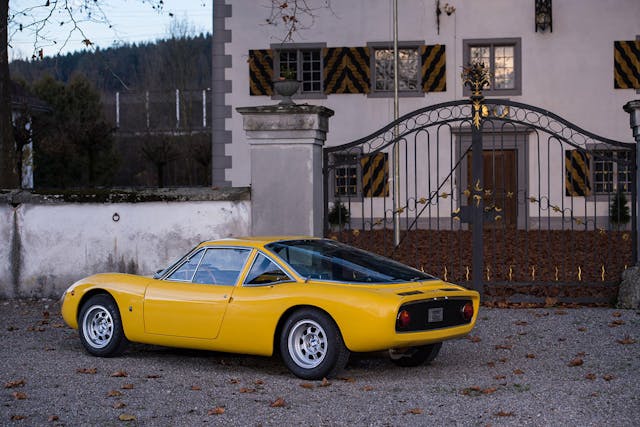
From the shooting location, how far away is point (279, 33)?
26.1 m

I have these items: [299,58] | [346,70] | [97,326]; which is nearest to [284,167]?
[97,326]

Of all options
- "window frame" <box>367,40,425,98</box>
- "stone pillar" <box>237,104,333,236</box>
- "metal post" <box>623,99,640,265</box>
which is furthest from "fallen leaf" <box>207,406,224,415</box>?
"window frame" <box>367,40,425,98</box>

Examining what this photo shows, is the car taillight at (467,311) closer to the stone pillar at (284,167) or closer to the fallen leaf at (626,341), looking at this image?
the fallen leaf at (626,341)

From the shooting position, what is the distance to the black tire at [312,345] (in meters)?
7.76

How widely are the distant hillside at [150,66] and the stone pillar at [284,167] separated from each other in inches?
1227

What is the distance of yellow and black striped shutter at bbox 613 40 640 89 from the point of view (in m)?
25.3

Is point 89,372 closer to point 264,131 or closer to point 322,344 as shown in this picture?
point 322,344

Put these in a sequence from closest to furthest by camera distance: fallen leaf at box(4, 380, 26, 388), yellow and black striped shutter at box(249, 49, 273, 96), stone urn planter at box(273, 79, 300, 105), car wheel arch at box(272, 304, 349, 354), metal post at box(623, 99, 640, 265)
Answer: fallen leaf at box(4, 380, 26, 388) → car wheel arch at box(272, 304, 349, 354) → metal post at box(623, 99, 640, 265) → stone urn planter at box(273, 79, 300, 105) → yellow and black striped shutter at box(249, 49, 273, 96)

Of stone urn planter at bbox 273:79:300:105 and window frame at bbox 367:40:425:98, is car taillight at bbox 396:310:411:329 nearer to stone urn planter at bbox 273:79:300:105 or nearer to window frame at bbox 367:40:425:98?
stone urn planter at bbox 273:79:300:105

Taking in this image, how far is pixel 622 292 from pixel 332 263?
5.15 metres

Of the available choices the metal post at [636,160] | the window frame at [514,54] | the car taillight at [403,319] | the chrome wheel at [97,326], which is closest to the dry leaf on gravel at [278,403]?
the car taillight at [403,319]

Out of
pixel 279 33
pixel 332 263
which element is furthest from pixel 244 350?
pixel 279 33

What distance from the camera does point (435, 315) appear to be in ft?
26.1

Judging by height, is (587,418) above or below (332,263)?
below
